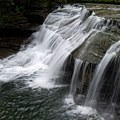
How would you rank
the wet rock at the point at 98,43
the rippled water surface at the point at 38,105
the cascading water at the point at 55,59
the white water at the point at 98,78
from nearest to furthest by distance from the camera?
the rippled water surface at the point at 38,105, the white water at the point at 98,78, the cascading water at the point at 55,59, the wet rock at the point at 98,43

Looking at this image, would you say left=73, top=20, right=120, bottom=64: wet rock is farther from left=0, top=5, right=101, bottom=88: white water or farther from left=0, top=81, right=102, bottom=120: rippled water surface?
left=0, top=81, right=102, bottom=120: rippled water surface

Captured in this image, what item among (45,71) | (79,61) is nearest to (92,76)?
(79,61)

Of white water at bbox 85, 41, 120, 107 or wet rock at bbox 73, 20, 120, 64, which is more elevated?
wet rock at bbox 73, 20, 120, 64

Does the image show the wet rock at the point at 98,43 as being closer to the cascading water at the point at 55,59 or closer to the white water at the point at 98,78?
the cascading water at the point at 55,59

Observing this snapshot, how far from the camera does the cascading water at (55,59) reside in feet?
25.8

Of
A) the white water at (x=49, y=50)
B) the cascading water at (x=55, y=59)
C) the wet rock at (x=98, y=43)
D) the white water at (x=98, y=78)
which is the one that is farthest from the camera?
the white water at (x=49, y=50)

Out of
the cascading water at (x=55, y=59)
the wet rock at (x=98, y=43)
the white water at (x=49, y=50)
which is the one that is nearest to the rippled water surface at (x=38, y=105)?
the cascading water at (x=55, y=59)

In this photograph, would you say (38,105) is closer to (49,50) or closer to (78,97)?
(78,97)

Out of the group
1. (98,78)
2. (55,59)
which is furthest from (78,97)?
(55,59)

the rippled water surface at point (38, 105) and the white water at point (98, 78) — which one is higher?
the white water at point (98, 78)

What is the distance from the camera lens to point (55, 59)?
415 inches

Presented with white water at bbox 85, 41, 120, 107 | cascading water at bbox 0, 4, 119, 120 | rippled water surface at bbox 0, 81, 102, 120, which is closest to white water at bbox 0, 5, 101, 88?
cascading water at bbox 0, 4, 119, 120

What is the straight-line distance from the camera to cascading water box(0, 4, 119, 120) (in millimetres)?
7863

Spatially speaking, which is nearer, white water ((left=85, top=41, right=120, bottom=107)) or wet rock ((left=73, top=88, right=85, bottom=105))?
white water ((left=85, top=41, right=120, bottom=107))
